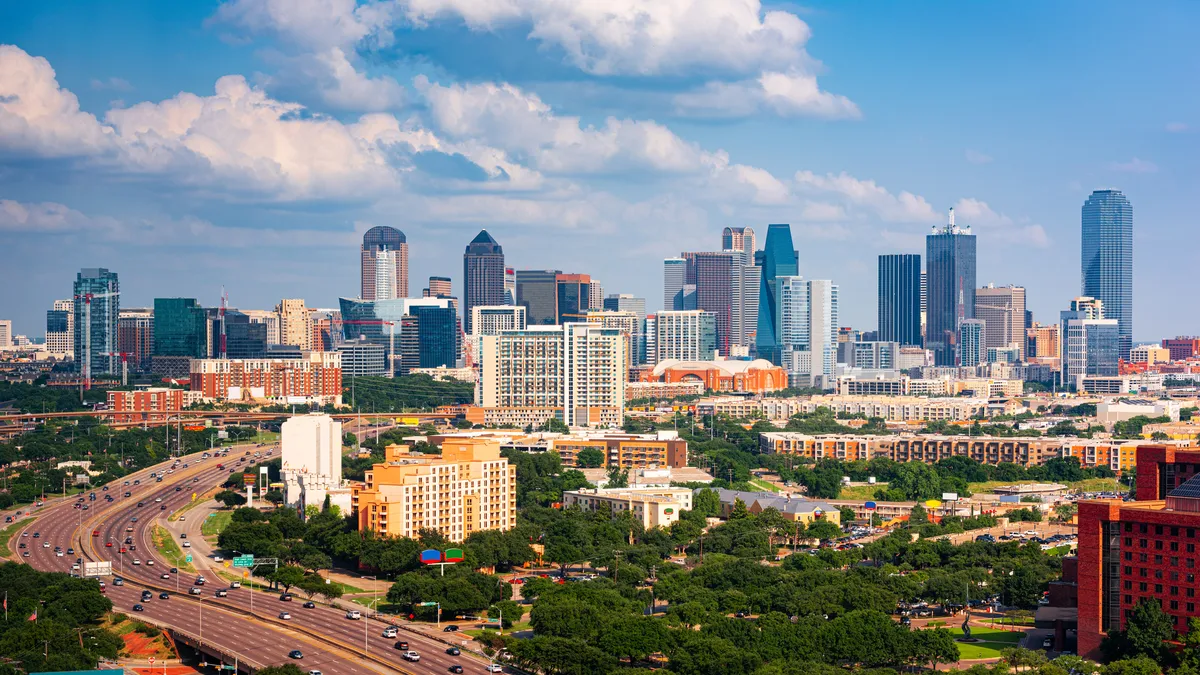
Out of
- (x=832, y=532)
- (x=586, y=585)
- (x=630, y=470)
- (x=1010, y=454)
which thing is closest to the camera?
(x=586, y=585)

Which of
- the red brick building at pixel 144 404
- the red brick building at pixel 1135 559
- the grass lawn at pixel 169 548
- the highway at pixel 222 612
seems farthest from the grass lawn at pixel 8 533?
the red brick building at pixel 144 404

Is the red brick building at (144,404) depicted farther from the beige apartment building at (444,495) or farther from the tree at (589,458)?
the beige apartment building at (444,495)

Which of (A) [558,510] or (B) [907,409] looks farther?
(B) [907,409]

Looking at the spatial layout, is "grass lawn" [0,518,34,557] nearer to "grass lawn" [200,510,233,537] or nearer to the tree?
"grass lawn" [200,510,233,537]

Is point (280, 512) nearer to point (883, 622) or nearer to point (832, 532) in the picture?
point (832, 532)

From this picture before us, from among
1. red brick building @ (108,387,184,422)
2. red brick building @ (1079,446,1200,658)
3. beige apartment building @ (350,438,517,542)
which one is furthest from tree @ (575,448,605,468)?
red brick building @ (1079,446,1200,658)

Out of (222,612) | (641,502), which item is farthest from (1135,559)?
(641,502)

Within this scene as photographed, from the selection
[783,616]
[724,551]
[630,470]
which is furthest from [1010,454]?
[783,616]
